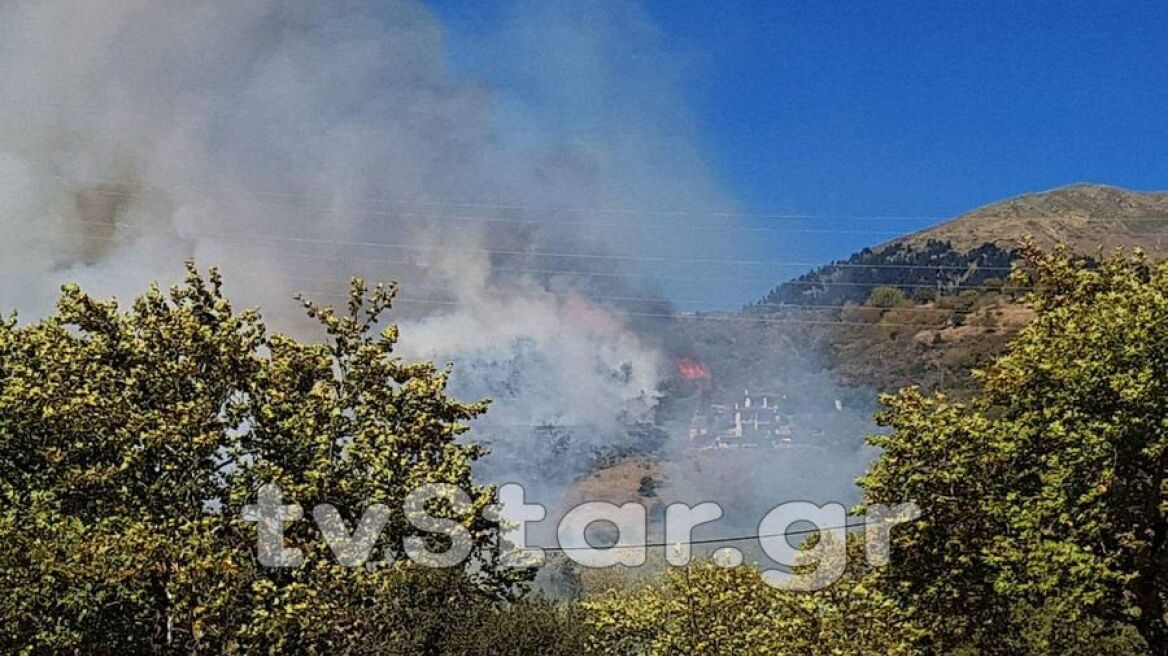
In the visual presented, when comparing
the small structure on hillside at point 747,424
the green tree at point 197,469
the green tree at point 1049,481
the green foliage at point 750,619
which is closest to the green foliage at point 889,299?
the small structure on hillside at point 747,424

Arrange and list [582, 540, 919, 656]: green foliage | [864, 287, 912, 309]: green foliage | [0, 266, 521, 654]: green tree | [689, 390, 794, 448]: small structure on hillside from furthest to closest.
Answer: [864, 287, 912, 309]: green foliage → [689, 390, 794, 448]: small structure on hillside → [582, 540, 919, 656]: green foliage → [0, 266, 521, 654]: green tree

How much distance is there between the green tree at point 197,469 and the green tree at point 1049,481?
796cm

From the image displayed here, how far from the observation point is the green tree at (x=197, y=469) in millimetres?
17422

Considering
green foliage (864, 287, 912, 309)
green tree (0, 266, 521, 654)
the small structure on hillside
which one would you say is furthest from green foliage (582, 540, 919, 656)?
green foliage (864, 287, 912, 309)

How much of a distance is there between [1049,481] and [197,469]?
14.7 metres

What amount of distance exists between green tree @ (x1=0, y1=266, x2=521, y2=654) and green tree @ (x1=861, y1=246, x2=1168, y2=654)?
26.1 feet

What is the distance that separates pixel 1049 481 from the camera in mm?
18484

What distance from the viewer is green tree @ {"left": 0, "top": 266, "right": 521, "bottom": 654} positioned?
57.2ft

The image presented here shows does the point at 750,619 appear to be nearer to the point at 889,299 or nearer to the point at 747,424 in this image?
the point at 747,424

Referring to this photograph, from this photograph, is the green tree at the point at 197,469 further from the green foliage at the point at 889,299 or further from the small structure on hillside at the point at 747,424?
the green foliage at the point at 889,299

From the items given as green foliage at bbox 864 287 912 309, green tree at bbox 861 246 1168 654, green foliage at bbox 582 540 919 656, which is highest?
green foliage at bbox 864 287 912 309

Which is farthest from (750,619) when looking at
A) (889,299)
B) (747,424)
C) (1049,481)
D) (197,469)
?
(889,299)

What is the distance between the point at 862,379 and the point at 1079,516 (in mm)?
148599

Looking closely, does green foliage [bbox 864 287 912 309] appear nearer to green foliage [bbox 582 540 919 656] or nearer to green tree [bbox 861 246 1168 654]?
green foliage [bbox 582 540 919 656]
